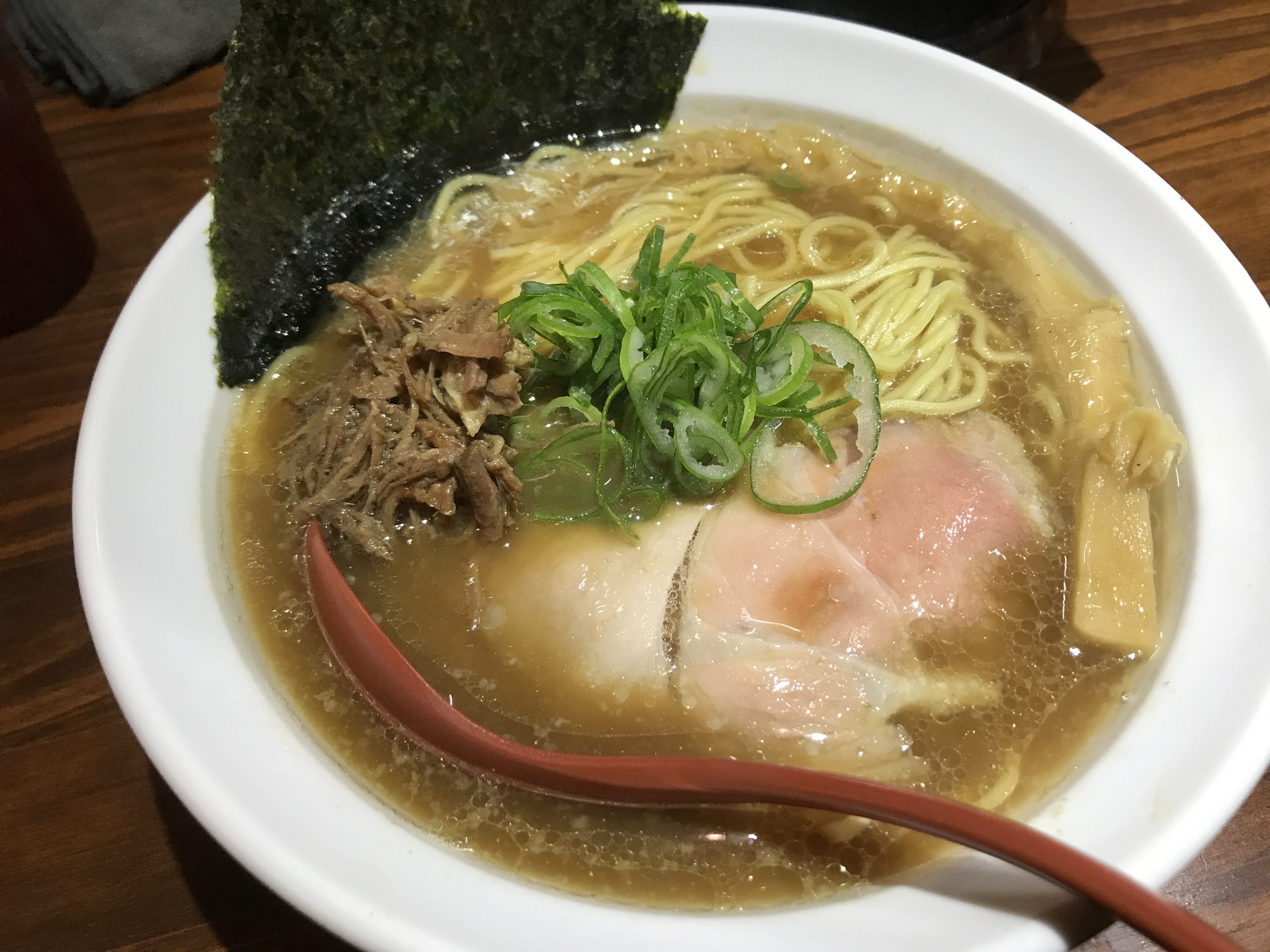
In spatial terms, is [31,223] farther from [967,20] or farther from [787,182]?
[967,20]

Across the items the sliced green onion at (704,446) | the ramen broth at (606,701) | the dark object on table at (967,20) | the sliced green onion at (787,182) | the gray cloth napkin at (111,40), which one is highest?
the gray cloth napkin at (111,40)

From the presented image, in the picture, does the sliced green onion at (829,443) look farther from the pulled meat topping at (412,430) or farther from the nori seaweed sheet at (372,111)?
the nori seaweed sheet at (372,111)

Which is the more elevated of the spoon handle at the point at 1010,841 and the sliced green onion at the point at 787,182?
the sliced green onion at the point at 787,182

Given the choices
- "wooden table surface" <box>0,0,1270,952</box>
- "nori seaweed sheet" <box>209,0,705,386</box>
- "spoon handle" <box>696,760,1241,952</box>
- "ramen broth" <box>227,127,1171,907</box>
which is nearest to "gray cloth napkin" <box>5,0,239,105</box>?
"wooden table surface" <box>0,0,1270,952</box>

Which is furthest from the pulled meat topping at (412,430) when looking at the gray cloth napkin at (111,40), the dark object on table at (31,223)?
the gray cloth napkin at (111,40)

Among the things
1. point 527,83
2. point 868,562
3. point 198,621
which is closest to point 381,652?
point 198,621

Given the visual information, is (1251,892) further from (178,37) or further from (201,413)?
(178,37)

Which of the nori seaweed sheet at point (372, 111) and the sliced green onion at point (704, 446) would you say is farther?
the nori seaweed sheet at point (372, 111)
